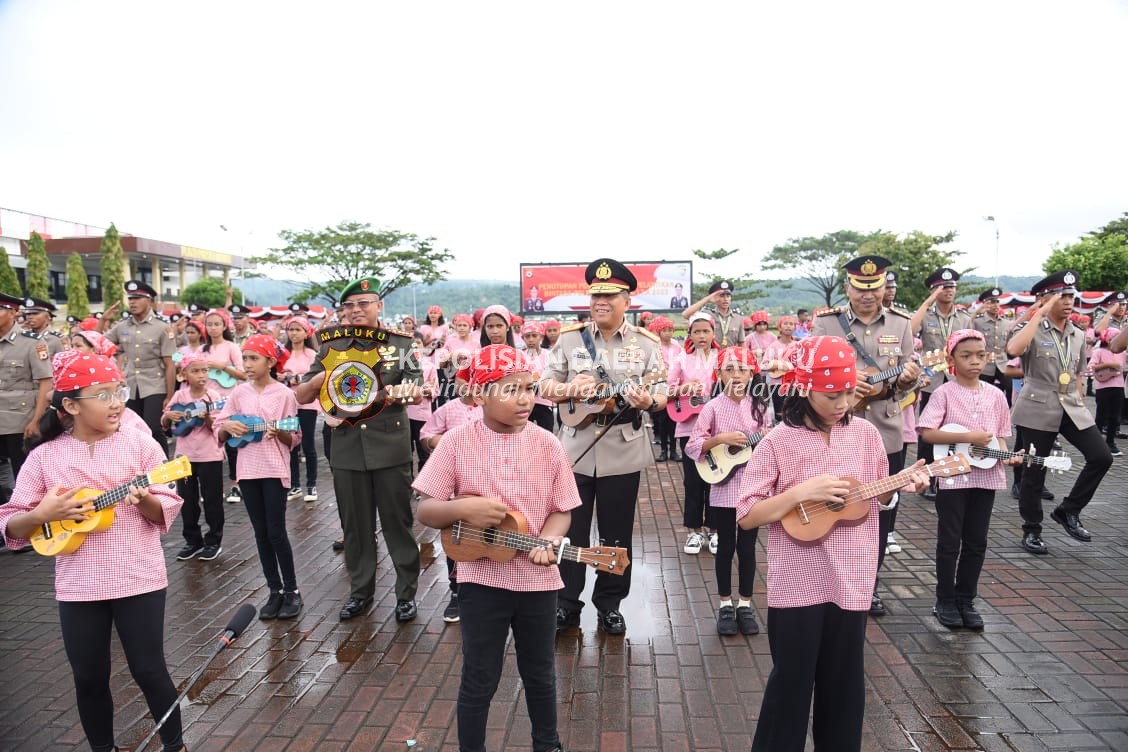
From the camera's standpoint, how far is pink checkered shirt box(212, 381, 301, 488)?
520 cm

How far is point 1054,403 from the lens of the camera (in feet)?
22.0

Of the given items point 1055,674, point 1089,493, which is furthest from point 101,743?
point 1089,493

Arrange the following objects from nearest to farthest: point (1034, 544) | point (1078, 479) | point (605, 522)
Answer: point (605, 522)
point (1034, 544)
point (1078, 479)

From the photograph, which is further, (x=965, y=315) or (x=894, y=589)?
(x=965, y=315)

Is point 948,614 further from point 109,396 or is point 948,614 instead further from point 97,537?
point 109,396

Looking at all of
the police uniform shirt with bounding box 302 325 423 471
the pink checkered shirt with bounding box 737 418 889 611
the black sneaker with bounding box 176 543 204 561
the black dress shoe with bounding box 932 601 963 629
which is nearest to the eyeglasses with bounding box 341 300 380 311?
the police uniform shirt with bounding box 302 325 423 471

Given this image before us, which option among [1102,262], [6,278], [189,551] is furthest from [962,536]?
[6,278]

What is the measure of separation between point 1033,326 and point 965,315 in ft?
6.60

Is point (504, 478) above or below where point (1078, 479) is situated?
above

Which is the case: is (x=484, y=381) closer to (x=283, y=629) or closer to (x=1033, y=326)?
(x=283, y=629)

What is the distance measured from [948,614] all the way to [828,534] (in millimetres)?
2749

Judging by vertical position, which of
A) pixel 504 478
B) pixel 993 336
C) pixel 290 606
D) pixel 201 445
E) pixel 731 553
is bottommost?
pixel 290 606

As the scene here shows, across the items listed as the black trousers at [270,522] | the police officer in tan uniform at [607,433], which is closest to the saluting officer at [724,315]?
the police officer in tan uniform at [607,433]

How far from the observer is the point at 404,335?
17.5 ft
